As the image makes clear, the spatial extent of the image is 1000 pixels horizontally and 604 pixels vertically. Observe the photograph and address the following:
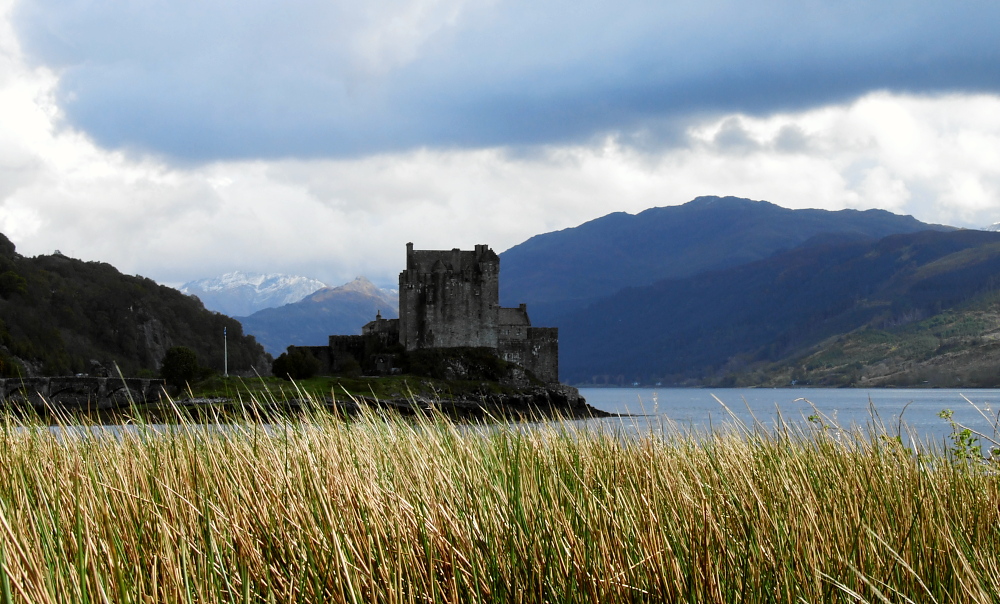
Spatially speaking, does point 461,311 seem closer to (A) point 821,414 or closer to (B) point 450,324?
(B) point 450,324

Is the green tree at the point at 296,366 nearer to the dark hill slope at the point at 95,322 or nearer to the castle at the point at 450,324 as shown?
the castle at the point at 450,324

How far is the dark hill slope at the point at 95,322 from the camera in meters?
41.7

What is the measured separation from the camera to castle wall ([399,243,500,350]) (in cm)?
4228

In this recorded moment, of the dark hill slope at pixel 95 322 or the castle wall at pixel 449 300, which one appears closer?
the dark hill slope at pixel 95 322

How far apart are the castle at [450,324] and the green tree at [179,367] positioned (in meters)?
7.43

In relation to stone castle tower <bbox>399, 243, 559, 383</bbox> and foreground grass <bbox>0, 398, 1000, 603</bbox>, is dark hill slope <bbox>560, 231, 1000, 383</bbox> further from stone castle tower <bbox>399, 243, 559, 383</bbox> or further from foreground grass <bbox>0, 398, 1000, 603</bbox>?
foreground grass <bbox>0, 398, 1000, 603</bbox>

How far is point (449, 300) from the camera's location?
42375 millimetres

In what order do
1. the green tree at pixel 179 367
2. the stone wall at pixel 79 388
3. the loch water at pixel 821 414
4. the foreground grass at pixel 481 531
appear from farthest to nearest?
1. the green tree at pixel 179 367
2. the stone wall at pixel 79 388
3. the loch water at pixel 821 414
4. the foreground grass at pixel 481 531

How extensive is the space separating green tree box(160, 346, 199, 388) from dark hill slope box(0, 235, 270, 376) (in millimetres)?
4485

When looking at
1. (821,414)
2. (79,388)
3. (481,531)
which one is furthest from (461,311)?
(481,531)

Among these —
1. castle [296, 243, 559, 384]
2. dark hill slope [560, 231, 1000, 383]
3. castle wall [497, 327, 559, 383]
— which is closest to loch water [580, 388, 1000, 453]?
castle wall [497, 327, 559, 383]

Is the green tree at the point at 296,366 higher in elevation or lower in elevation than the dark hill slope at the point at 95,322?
lower

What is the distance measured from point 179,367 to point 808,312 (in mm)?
153451

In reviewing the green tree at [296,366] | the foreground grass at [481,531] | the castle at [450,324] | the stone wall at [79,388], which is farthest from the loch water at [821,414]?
the stone wall at [79,388]
